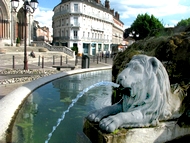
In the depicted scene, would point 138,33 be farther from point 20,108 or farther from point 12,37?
point 20,108

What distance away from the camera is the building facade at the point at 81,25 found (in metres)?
53.8

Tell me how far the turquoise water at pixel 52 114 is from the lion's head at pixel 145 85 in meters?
1.24

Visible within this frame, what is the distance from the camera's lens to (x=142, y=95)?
8.78 ft

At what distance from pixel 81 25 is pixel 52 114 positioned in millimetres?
51132

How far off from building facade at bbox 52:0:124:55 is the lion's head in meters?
49.6

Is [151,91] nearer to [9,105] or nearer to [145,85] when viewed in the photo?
[145,85]

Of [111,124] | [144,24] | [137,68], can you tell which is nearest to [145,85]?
[137,68]

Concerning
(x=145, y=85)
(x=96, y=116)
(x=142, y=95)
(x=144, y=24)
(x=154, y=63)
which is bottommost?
(x=96, y=116)

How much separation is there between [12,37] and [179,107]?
37007 millimetres

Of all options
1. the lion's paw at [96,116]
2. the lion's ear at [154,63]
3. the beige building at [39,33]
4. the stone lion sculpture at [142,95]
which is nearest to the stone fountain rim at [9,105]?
the lion's paw at [96,116]

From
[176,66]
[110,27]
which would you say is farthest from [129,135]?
[110,27]

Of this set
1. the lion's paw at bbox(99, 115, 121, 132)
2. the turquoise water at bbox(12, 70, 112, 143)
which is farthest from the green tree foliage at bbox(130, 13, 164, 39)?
the lion's paw at bbox(99, 115, 121, 132)

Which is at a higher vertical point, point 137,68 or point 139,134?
point 137,68

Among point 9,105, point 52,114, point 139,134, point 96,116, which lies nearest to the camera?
point 139,134
